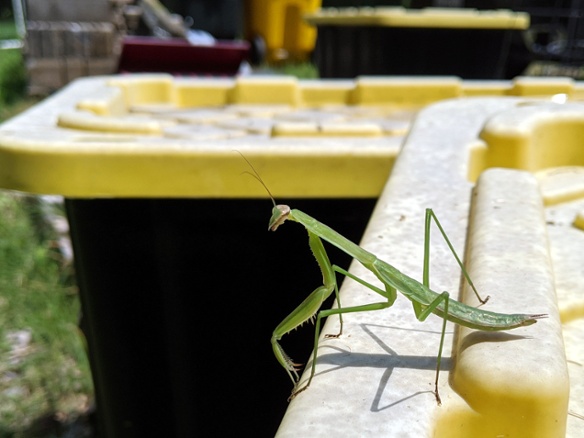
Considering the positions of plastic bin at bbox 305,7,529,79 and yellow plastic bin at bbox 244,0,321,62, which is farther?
yellow plastic bin at bbox 244,0,321,62

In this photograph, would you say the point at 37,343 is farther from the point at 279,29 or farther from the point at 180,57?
the point at 279,29

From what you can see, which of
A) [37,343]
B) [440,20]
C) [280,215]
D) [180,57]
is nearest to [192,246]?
[280,215]

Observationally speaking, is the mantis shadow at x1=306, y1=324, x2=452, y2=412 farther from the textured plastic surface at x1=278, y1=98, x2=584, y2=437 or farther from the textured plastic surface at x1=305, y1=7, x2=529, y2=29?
the textured plastic surface at x1=305, y1=7, x2=529, y2=29

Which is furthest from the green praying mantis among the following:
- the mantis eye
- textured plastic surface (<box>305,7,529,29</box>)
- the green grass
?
textured plastic surface (<box>305,7,529,29</box>)

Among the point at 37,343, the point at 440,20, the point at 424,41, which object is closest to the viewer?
the point at 37,343

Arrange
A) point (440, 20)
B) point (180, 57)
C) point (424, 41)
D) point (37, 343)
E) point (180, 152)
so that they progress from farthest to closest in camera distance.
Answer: point (180, 57) < point (424, 41) < point (440, 20) < point (37, 343) < point (180, 152)
